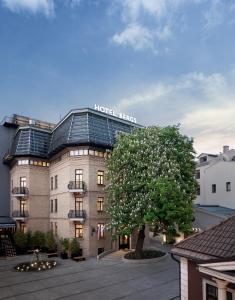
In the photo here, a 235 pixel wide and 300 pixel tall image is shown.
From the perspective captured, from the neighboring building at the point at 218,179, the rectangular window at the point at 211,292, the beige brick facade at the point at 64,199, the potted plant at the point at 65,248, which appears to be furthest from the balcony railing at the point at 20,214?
the rectangular window at the point at 211,292

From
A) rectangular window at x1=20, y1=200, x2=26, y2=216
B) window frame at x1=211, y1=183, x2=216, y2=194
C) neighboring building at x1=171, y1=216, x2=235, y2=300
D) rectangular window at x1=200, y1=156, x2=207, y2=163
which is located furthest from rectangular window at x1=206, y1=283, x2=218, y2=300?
rectangular window at x1=200, y1=156, x2=207, y2=163

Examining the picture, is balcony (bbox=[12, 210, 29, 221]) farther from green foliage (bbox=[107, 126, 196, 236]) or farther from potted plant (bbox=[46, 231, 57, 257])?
green foliage (bbox=[107, 126, 196, 236])

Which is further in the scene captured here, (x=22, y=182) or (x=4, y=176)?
(x=4, y=176)

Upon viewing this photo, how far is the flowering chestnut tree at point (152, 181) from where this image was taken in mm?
29281

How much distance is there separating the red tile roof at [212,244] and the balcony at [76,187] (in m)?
22.5

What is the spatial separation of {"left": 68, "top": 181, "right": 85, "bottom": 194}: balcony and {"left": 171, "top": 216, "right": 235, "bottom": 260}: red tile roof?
22526mm

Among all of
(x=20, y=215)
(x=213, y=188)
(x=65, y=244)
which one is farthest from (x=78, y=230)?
(x=213, y=188)

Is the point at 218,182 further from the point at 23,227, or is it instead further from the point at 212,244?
the point at 212,244

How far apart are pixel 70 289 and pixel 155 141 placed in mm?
16043

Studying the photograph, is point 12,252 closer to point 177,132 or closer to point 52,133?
point 52,133

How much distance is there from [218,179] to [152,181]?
25.2 meters

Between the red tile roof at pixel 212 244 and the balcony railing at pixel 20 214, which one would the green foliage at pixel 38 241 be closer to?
the balcony railing at pixel 20 214

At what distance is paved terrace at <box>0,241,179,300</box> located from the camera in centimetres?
2258

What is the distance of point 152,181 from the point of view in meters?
29.7
